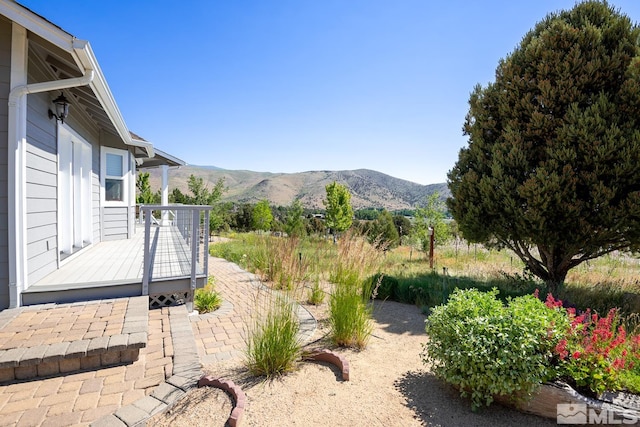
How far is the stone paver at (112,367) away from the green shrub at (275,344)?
29 centimetres

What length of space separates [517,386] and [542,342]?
0.43 metres

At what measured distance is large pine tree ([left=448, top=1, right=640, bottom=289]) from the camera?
5.00m

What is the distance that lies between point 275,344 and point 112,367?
1.45m

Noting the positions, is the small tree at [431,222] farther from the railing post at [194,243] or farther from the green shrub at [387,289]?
the railing post at [194,243]

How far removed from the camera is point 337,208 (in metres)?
15.7

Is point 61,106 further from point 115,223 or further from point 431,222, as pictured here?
point 431,222

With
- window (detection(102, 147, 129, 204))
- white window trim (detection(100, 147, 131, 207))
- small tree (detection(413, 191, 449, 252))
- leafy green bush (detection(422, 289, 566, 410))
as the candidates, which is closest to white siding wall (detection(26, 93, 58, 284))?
white window trim (detection(100, 147, 131, 207))

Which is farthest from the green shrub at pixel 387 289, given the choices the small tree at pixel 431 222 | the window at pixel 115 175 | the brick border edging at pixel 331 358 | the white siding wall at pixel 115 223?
the window at pixel 115 175

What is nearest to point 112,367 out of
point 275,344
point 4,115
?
point 275,344

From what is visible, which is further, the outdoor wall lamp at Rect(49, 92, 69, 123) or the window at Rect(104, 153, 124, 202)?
the window at Rect(104, 153, 124, 202)

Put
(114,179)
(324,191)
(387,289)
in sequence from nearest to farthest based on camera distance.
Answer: (387,289)
(114,179)
(324,191)

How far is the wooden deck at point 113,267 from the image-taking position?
379 cm

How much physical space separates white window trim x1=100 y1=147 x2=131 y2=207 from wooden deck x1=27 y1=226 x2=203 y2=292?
134 centimetres

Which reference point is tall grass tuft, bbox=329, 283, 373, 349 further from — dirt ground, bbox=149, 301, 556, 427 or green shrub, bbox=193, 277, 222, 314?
green shrub, bbox=193, 277, 222, 314
